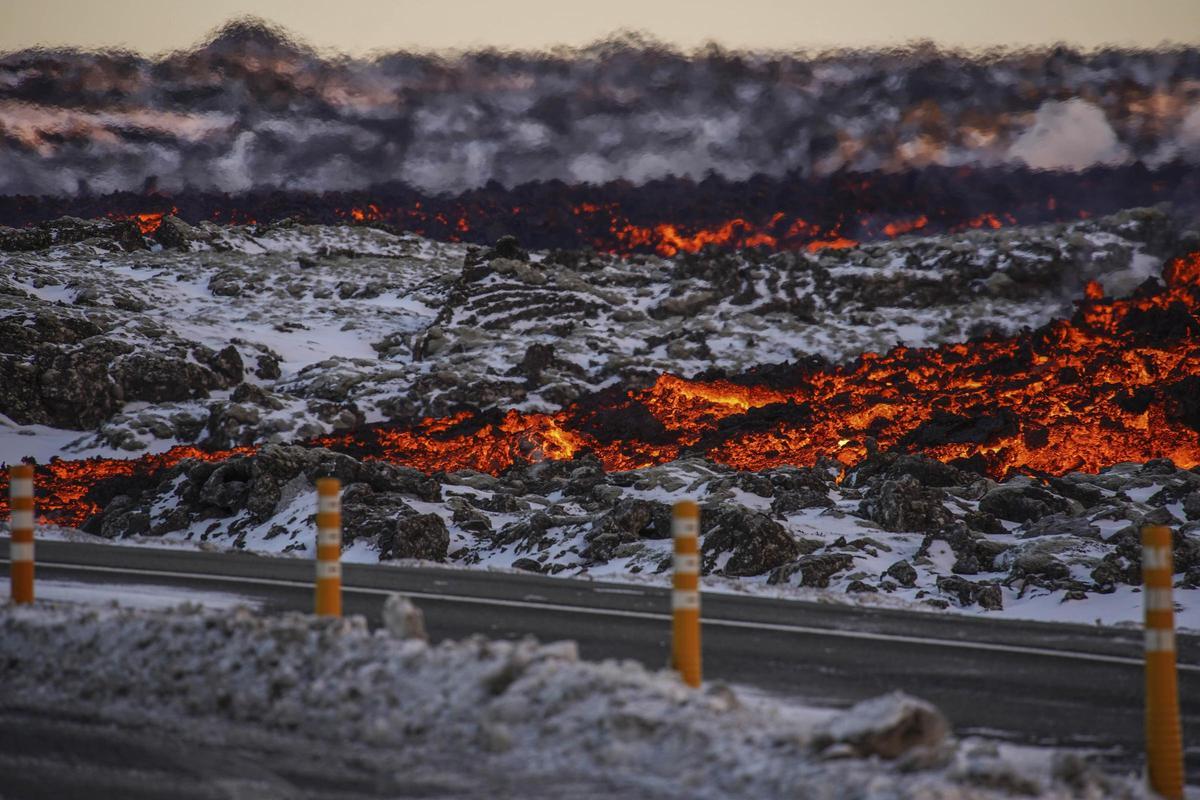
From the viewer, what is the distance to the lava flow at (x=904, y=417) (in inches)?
1303

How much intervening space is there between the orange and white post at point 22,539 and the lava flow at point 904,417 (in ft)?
79.0

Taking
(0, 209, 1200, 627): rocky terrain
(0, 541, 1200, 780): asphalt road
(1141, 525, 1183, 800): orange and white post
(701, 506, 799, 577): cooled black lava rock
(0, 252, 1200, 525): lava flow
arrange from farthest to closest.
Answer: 1. (0, 252, 1200, 525): lava flow
2. (0, 209, 1200, 627): rocky terrain
3. (701, 506, 799, 577): cooled black lava rock
4. (0, 541, 1200, 780): asphalt road
5. (1141, 525, 1183, 800): orange and white post

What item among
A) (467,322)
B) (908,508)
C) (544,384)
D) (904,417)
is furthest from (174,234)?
(908,508)

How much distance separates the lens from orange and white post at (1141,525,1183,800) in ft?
16.7

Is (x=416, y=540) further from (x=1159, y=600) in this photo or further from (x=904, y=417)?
(x=904, y=417)

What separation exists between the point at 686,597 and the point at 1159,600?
2125 mm

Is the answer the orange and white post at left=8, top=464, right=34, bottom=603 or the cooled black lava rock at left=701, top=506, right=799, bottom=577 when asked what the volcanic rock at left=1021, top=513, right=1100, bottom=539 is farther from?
the orange and white post at left=8, top=464, right=34, bottom=603

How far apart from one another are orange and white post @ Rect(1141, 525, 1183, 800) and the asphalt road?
712 mm

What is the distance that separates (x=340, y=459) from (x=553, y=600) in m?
14.7

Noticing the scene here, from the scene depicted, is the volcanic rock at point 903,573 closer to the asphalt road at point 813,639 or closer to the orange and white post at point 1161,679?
the asphalt road at point 813,639

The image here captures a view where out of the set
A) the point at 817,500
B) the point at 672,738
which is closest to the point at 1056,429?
the point at 817,500

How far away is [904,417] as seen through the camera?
39.4m

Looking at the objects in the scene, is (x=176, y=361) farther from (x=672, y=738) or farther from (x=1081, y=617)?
(x=672, y=738)

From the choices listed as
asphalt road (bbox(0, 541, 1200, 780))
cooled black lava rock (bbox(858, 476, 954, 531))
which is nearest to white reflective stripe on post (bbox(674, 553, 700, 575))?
asphalt road (bbox(0, 541, 1200, 780))
